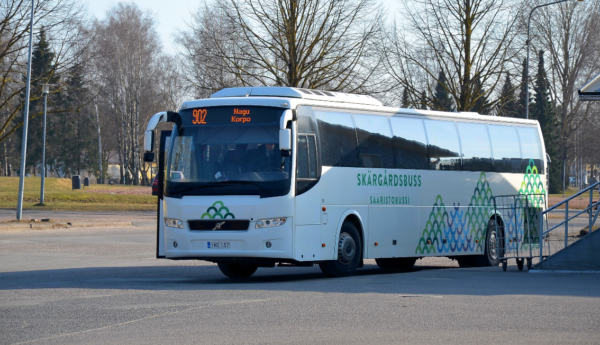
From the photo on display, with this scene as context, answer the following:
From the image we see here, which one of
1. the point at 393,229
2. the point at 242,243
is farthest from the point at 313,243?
the point at 393,229

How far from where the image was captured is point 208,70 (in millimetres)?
35156

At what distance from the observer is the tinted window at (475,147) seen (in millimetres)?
18047

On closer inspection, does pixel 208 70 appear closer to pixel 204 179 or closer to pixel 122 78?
pixel 204 179

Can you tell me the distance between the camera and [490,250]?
61.4 ft

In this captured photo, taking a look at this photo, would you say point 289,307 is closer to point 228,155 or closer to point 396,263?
point 228,155

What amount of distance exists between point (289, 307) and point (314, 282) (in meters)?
3.47

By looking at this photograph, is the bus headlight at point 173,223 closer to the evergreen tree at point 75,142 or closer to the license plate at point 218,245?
the license plate at point 218,245

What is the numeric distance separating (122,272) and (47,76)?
19.4m

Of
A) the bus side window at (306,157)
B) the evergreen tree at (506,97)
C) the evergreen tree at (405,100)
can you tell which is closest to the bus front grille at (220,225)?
the bus side window at (306,157)

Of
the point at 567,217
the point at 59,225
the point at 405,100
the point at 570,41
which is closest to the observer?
the point at 567,217

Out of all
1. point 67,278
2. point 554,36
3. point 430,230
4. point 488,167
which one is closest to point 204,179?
point 67,278

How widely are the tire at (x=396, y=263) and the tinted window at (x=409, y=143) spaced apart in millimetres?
2173

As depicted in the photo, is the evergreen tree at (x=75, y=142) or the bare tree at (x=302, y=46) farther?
the evergreen tree at (x=75, y=142)

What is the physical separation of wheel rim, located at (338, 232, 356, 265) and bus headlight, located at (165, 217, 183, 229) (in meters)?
2.70
